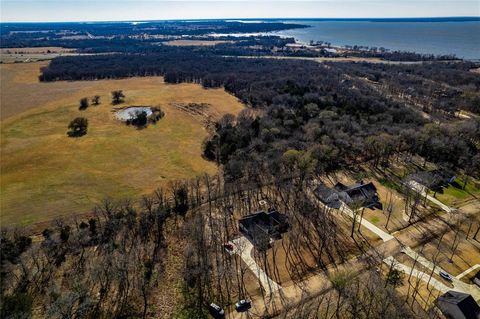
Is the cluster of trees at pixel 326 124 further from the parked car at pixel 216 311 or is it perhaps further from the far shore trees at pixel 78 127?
the far shore trees at pixel 78 127

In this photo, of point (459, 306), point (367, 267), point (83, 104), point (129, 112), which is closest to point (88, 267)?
point (367, 267)

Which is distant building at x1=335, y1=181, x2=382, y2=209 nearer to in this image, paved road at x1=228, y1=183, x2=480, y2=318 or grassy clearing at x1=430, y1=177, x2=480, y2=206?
paved road at x1=228, y1=183, x2=480, y2=318

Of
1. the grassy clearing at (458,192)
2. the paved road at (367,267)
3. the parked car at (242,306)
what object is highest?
the parked car at (242,306)

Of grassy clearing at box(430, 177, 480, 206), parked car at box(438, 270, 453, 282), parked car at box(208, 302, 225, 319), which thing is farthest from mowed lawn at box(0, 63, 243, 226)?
parked car at box(438, 270, 453, 282)

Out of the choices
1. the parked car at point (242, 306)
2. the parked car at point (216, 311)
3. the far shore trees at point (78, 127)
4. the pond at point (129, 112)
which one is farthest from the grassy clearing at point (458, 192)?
the far shore trees at point (78, 127)

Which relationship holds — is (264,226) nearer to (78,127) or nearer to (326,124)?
(326,124)

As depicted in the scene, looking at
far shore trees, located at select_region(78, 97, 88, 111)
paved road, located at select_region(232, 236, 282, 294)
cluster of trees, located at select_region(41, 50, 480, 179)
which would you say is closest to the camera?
paved road, located at select_region(232, 236, 282, 294)
